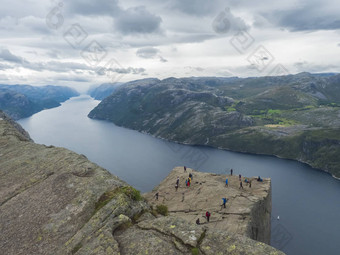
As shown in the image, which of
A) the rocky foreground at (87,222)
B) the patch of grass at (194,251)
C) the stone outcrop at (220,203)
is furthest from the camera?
the stone outcrop at (220,203)

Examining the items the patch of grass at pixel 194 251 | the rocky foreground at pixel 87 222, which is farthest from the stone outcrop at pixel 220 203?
the patch of grass at pixel 194 251

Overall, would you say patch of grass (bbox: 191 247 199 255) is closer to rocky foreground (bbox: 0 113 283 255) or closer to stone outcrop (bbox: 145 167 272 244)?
rocky foreground (bbox: 0 113 283 255)

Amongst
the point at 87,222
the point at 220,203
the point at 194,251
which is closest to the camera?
the point at 194,251

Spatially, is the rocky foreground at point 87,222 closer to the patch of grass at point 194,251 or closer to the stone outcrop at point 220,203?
the patch of grass at point 194,251

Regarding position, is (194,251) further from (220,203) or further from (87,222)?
(220,203)

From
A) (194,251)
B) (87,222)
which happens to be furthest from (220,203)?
(87,222)

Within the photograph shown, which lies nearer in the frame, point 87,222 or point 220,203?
point 87,222
